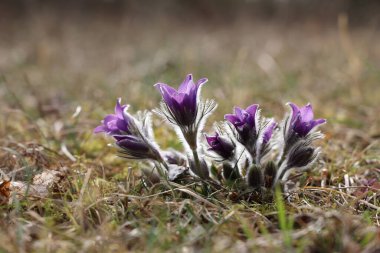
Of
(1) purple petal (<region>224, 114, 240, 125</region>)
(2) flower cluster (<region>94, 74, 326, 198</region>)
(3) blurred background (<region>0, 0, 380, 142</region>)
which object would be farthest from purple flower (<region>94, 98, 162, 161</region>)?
(3) blurred background (<region>0, 0, 380, 142</region>)

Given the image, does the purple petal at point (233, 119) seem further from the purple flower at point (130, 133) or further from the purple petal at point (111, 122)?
the purple petal at point (111, 122)

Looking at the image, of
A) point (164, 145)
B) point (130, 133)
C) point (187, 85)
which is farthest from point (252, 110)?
point (164, 145)

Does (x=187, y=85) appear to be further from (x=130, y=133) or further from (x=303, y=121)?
(x=303, y=121)

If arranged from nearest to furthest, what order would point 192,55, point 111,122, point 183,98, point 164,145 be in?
point 183,98, point 111,122, point 164,145, point 192,55

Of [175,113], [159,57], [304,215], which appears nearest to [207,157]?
[175,113]

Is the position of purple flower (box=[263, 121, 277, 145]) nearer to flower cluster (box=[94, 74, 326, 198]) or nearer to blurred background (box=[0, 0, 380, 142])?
flower cluster (box=[94, 74, 326, 198])

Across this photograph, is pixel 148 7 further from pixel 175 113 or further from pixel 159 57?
pixel 175 113
